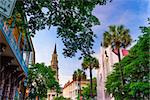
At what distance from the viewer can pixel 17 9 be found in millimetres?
6223

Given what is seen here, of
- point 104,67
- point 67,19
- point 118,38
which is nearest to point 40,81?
point 118,38

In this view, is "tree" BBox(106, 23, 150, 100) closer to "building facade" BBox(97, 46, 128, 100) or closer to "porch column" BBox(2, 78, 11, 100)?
"porch column" BBox(2, 78, 11, 100)

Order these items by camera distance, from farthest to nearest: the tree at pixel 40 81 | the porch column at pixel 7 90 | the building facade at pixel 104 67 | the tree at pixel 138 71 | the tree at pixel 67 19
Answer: the building facade at pixel 104 67, the tree at pixel 40 81, the tree at pixel 138 71, the porch column at pixel 7 90, the tree at pixel 67 19

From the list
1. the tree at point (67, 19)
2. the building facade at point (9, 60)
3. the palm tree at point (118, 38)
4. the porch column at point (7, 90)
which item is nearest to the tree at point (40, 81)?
the palm tree at point (118, 38)

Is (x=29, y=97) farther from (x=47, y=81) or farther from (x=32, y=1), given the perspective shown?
(x=32, y=1)

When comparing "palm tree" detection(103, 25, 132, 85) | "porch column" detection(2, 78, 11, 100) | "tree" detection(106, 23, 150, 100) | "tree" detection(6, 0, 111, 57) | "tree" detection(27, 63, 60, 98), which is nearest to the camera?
"tree" detection(6, 0, 111, 57)

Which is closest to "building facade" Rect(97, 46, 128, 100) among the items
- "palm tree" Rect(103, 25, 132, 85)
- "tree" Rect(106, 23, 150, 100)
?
"palm tree" Rect(103, 25, 132, 85)

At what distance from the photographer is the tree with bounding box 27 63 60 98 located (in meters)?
37.6

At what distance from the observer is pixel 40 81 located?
127 feet

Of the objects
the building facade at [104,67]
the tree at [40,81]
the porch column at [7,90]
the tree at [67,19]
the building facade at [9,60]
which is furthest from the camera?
the building facade at [104,67]

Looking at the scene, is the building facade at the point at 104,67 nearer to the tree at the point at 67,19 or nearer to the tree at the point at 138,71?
the tree at the point at 138,71

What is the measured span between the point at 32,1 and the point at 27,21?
2.17 ft

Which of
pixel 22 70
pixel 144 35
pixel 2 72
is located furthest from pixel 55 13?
pixel 144 35

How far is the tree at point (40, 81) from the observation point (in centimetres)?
3762
